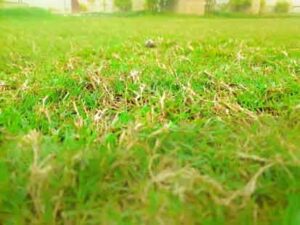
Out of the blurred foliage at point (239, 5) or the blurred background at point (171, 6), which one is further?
the blurred foliage at point (239, 5)

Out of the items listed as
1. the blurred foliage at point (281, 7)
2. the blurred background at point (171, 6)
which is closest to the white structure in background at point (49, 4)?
the blurred background at point (171, 6)

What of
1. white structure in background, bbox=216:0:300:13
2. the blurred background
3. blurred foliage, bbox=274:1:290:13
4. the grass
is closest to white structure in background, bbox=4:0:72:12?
the blurred background

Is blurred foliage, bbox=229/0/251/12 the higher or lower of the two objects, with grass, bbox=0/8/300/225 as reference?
higher

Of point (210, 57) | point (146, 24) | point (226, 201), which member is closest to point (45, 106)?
point (226, 201)

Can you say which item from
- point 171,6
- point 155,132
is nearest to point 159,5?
point 171,6

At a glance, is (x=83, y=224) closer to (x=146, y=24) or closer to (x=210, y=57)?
(x=210, y=57)

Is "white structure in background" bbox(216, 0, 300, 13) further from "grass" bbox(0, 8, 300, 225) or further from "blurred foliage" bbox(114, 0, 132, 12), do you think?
"blurred foliage" bbox(114, 0, 132, 12)

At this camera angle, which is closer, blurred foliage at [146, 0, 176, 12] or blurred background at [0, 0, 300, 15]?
blurred background at [0, 0, 300, 15]

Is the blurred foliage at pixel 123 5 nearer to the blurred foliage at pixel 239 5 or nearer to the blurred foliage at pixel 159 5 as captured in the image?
the blurred foliage at pixel 159 5
